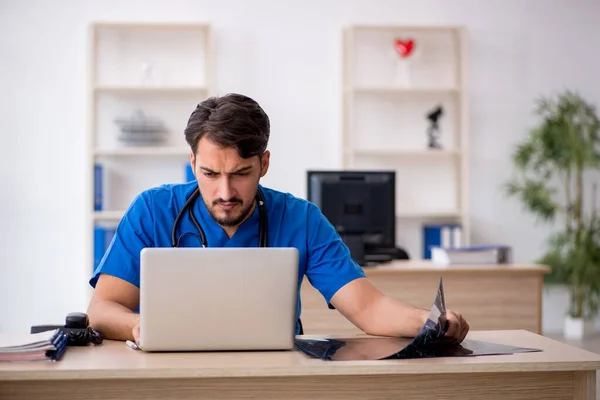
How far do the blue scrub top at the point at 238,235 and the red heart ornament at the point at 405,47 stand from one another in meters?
3.62

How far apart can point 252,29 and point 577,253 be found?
8.62 ft

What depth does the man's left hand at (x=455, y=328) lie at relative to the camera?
2037 millimetres

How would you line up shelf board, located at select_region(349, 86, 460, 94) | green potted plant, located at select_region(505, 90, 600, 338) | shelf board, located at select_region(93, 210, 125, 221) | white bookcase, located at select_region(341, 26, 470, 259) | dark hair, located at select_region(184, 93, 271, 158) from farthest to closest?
white bookcase, located at select_region(341, 26, 470, 259)
green potted plant, located at select_region(505, 90, 600, 338)
shelf board, located at select_region(349, 86, 460, 94)
shelf board, located at select_region(93, 210, 125, 221)
dark hair, located at select_region(184, 93, 271, 158)

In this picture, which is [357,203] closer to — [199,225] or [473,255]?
[473,255]

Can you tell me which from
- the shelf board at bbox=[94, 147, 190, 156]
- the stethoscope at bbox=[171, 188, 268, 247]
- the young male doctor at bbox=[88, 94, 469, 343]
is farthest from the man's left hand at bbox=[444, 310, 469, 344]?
the shelf board at bbox=[94, 147, 190, 156]

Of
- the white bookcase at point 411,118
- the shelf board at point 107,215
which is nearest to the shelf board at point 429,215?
the white bookcase at point 411,118

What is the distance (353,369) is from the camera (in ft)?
5.84

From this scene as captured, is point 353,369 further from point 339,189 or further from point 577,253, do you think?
point 577,253

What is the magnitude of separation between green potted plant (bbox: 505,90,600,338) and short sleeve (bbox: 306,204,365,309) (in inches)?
149

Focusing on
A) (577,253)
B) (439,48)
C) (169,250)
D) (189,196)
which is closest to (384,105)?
(439,48)

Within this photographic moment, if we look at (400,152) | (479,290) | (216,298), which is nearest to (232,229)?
(216,298)

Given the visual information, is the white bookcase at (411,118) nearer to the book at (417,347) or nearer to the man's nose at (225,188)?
the man's nose at (225,188)

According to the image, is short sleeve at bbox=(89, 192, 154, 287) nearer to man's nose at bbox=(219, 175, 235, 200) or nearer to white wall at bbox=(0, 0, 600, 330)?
man's nose at bbox=(219, 175, 235, 200)

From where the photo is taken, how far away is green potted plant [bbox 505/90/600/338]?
591cm
